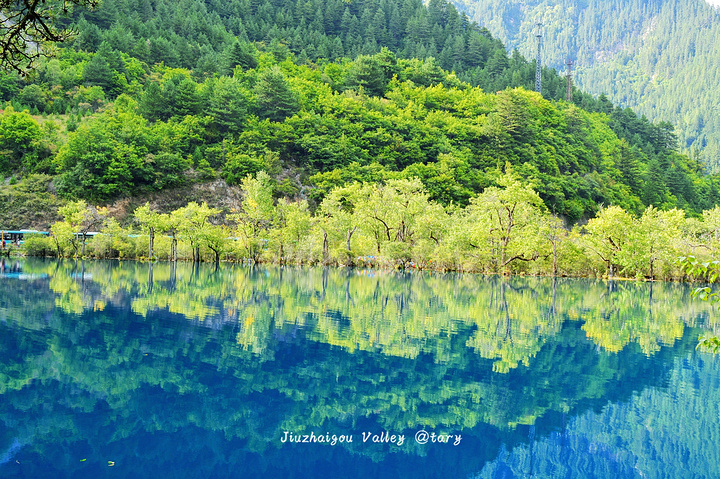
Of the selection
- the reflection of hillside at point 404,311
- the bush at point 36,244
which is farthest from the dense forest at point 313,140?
the reflection of hillside at point 404,311

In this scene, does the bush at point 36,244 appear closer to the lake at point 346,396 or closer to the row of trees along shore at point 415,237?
the row of trees along shore at point 415,237

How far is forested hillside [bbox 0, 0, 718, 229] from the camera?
2304 inches

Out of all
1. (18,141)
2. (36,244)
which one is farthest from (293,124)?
(36,244)

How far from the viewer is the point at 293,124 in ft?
228

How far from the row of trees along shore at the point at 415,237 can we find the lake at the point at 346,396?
22.6 m

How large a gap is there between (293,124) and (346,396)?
210ft

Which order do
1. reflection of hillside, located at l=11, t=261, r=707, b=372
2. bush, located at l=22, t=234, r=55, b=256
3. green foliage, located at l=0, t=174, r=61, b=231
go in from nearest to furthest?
1. reflection of hillside, located at l=11, t=261, r=707, b=372
2. bush, located at l=22, t=234, r=55, b=256
3. green foliage, located at l=0, t=174, r=61, b=231

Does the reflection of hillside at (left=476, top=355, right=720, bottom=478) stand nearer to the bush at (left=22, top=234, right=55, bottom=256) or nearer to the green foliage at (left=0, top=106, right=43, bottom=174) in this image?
the bush at (left=22, top=234, right=55, bottom=256)

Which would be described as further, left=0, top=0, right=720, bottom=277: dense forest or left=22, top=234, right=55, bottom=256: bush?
left=22, top=234, right=55, bottom=256: bush

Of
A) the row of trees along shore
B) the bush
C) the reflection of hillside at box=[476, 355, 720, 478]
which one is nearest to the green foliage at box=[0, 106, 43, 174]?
the row of trees along shore

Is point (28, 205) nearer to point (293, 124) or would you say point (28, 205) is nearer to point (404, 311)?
point (293, 124)

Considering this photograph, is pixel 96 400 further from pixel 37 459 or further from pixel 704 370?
pixel 704 370

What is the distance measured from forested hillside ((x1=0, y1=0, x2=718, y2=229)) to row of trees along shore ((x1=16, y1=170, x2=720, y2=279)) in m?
9.79

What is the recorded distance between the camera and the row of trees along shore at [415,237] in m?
37.5
